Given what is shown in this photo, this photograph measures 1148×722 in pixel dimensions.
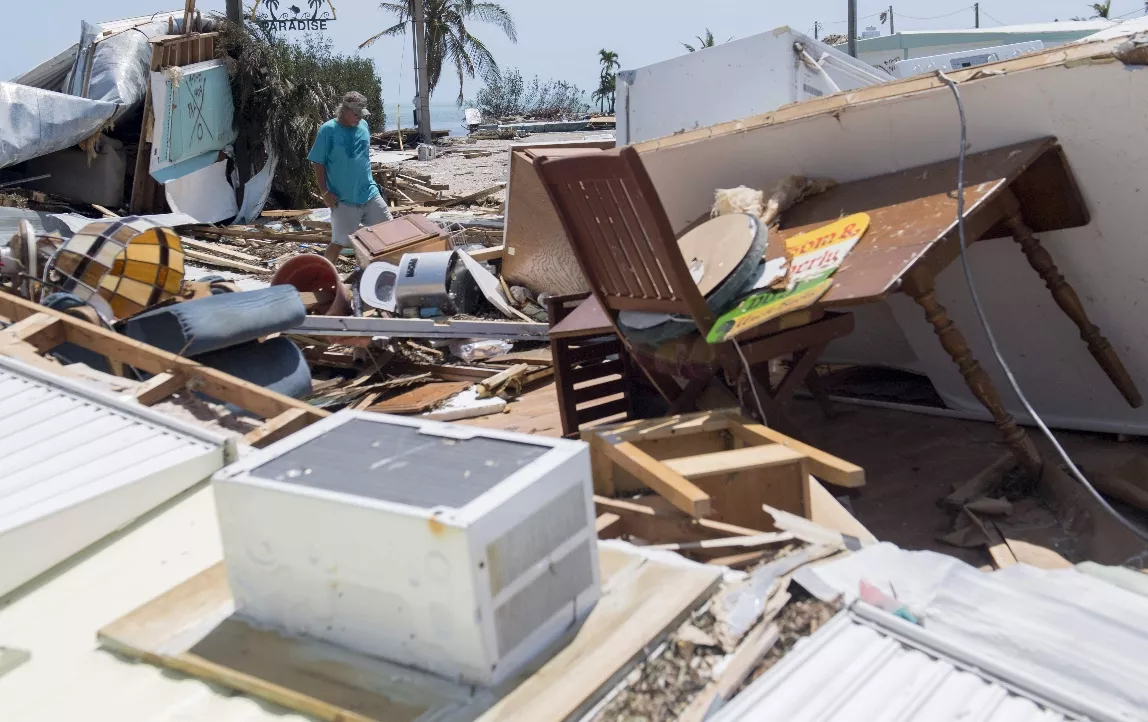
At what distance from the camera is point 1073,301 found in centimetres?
432

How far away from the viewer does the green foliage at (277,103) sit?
52.7 ft

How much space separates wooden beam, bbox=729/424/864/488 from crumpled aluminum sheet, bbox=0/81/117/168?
43.2 feet

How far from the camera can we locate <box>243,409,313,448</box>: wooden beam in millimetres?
3861

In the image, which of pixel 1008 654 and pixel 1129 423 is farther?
pixel 1129 423

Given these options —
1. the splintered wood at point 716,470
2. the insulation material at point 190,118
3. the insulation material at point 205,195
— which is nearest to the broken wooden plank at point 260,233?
the insulation material at point 205,195

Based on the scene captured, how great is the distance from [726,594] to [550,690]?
62cm

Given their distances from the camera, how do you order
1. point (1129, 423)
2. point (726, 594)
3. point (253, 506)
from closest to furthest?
point (253, 506)
point (726, 594)
point (1129, 423)

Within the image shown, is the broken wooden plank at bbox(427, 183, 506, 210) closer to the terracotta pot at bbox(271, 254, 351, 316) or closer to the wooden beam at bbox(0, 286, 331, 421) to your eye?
the terracotta pot at bbox(271, 254, 351, 316)

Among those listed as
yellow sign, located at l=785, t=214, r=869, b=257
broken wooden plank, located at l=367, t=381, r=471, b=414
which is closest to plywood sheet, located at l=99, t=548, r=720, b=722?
yellow sign, located at l=785, t=214, r=869, b=257

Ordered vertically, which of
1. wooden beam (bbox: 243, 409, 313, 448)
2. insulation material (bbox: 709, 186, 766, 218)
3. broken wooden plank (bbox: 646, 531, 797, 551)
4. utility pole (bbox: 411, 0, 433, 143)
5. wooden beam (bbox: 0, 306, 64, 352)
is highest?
utility pole (bbox: 411, 0, 433, 143)

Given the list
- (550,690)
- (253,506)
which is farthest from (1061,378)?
(253,506)

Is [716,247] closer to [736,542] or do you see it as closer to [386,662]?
[736,542]

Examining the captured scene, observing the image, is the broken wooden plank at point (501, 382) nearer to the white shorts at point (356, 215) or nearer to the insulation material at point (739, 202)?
the insulation material at point (739, 202)

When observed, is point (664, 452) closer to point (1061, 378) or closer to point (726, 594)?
point (726, 594)
